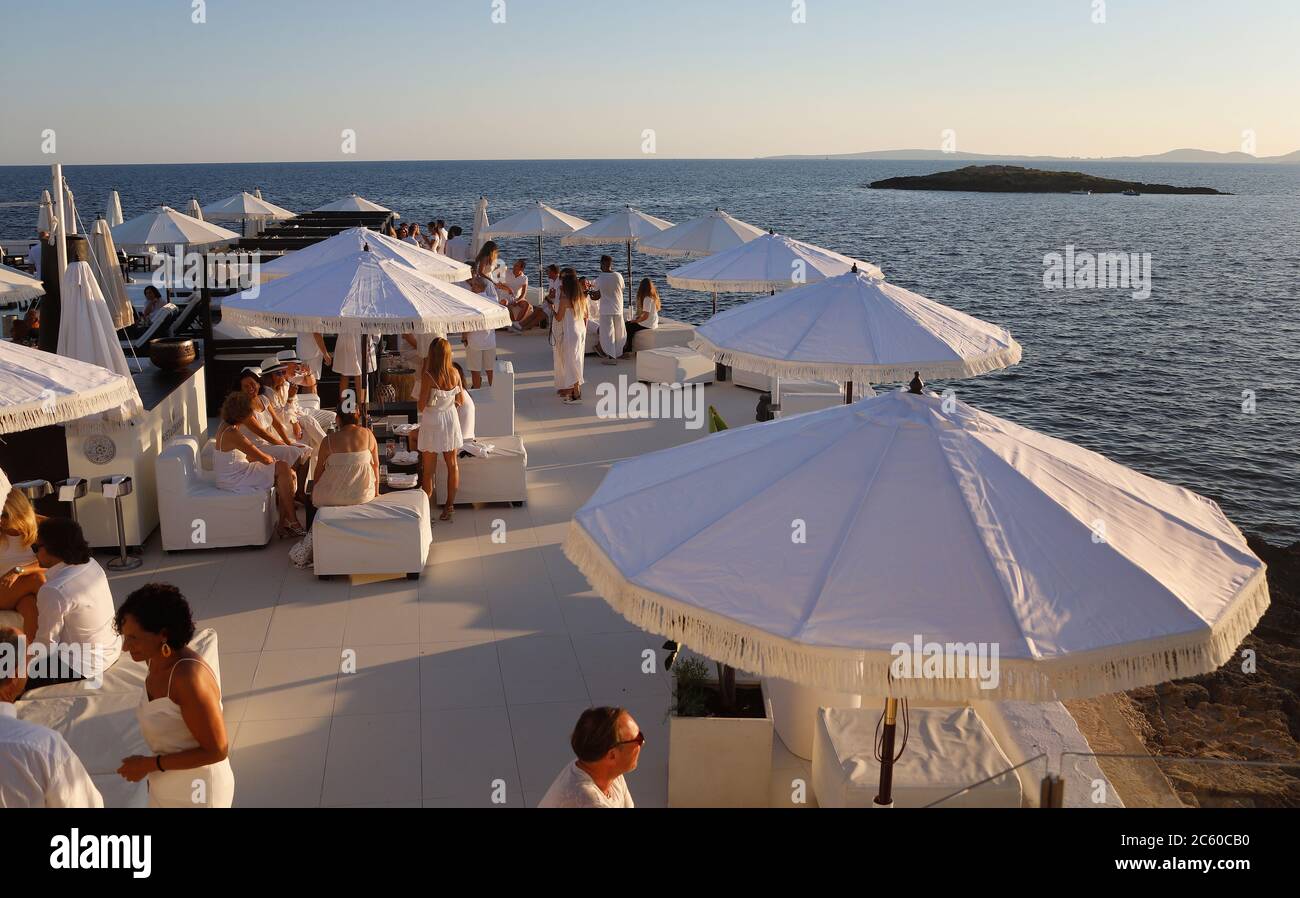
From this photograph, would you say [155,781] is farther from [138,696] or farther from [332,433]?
[332,433]

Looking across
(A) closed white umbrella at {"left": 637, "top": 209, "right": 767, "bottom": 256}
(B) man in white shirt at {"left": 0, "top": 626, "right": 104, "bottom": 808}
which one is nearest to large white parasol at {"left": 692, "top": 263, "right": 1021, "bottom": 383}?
(B) man in white shirt at {"left": 0, "top": 626, "right": 104, "bottom": 808}

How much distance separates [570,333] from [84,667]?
853cm

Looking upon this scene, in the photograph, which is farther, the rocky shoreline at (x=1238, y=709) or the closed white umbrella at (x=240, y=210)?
the closed white umbrella at (x=240, y=210)

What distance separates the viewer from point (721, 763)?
17.5 ft

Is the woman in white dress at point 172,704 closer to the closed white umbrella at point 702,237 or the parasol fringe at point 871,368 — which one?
the parasol fringe at point 871,368

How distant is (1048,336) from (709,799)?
36.5 m

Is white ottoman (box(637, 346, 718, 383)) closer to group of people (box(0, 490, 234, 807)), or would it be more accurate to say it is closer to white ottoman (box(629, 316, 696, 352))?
white ottoman (box(629, 316, 696, 352))

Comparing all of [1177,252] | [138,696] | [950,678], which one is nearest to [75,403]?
[138,696]

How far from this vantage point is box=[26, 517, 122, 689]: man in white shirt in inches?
216

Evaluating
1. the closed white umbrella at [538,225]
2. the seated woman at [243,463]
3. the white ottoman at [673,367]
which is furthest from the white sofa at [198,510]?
the closed white umbrella at [538,225]

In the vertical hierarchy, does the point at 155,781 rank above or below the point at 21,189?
below

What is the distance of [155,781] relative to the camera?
4.29 m

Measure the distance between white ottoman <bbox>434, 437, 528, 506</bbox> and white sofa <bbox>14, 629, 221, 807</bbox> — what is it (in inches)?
163

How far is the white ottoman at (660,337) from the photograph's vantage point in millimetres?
17125
